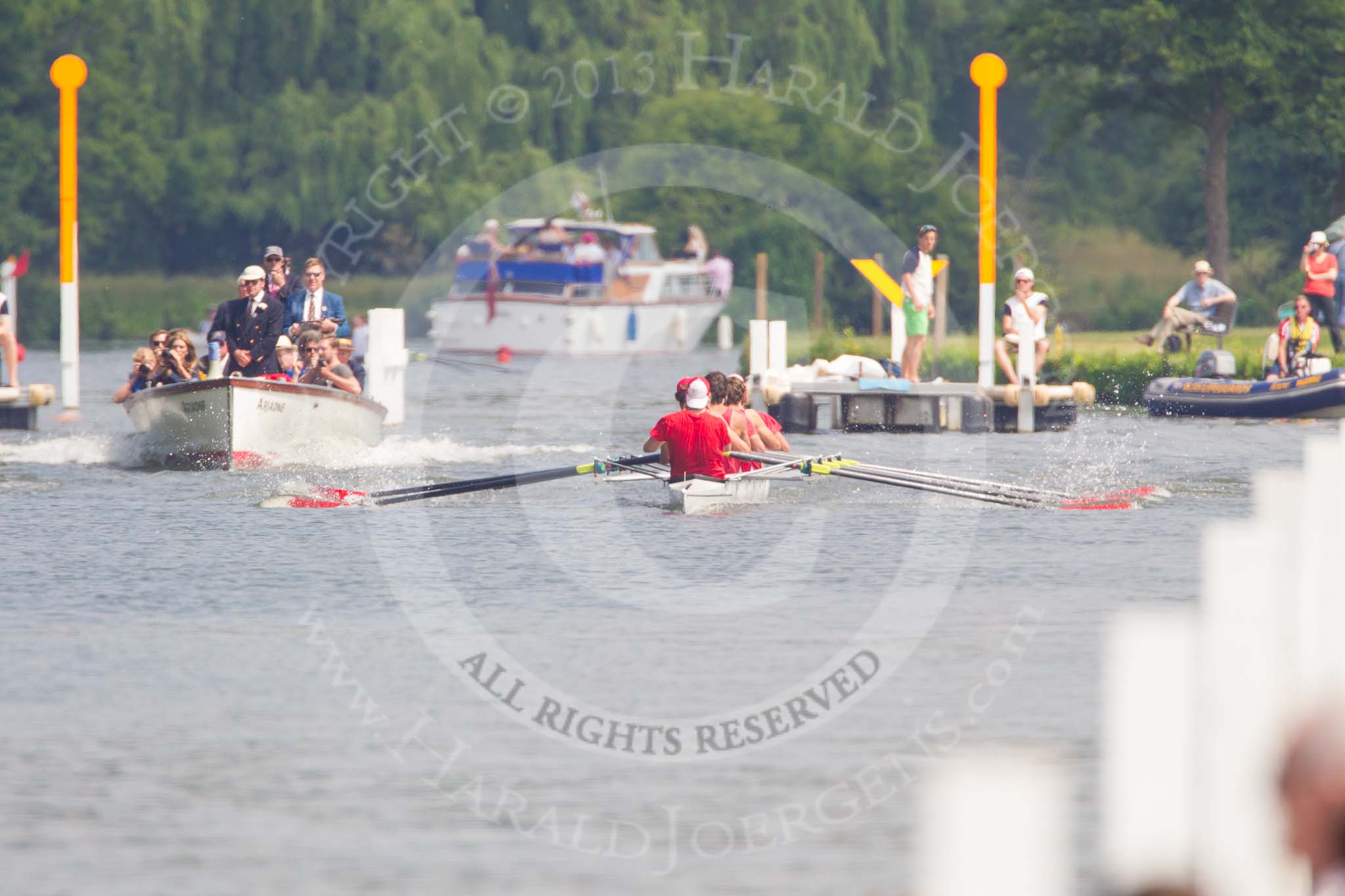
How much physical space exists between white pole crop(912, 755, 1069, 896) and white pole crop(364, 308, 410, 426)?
23889 millimetres

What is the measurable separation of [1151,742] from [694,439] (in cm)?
1226

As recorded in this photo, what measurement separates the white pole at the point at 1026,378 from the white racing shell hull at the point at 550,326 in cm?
2562

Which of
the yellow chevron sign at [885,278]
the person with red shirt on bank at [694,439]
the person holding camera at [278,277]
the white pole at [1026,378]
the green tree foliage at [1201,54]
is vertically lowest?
the person with red shirt on bank at [694,439]

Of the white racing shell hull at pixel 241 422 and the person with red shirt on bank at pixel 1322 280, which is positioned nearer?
the white racing shell hull at pixel 241 422

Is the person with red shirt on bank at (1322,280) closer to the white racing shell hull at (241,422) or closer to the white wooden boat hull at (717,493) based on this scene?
the white wooden boat hull at (717,493)

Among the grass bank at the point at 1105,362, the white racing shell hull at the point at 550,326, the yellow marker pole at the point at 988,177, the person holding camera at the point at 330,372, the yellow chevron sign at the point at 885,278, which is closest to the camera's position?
Answer: the person holding camera at the point at 330,372

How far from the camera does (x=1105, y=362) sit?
31.8 meters

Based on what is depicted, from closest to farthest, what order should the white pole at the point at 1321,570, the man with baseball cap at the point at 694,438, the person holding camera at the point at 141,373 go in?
the white pole at the point at 1321,570 → the man with baseball cap at the point at 694,438 → the person holding camera at the point at 141,373

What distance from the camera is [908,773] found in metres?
9.23

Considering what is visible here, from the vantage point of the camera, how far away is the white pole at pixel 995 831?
375cm

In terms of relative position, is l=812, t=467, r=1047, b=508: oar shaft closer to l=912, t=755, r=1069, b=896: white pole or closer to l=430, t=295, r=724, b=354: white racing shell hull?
l=912, t=755, r=1069, b=896: white pole

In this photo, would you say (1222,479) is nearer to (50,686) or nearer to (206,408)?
(206,408)

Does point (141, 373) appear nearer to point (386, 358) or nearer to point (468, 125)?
point (386, 358)

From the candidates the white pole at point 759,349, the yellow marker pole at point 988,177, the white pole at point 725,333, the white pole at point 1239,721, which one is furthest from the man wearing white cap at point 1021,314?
the white pole at point 725,333
